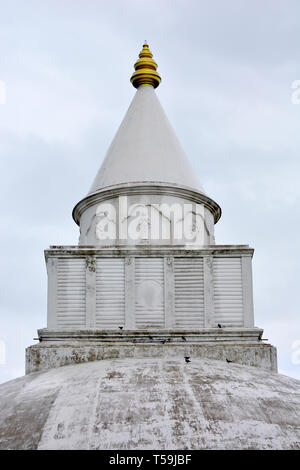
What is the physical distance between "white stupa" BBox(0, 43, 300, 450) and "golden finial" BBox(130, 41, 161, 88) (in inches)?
1.7

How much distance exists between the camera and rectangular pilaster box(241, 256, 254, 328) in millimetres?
15758

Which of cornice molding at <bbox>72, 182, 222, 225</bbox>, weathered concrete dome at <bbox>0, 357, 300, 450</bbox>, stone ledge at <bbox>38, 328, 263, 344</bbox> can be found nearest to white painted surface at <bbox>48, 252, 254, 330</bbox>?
stone ledge at <bbox>38, 328, 263, 344</bbox>

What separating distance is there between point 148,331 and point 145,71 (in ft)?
30.9

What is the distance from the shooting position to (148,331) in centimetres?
1524

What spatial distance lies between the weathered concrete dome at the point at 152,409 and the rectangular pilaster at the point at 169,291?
2.02 metres

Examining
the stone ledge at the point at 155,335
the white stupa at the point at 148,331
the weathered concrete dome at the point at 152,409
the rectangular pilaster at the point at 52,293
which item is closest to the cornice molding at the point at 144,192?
the white stupa at the point at 148,331

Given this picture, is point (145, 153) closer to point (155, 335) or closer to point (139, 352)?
point (155, 335)

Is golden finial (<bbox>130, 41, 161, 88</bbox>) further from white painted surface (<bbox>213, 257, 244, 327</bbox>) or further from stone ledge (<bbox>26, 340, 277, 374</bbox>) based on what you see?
stone ledge (<bbox>26, 340, 277, 374</bbox>)

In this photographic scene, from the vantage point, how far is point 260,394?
484 inches

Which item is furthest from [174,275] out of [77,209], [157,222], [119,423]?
[119,423]

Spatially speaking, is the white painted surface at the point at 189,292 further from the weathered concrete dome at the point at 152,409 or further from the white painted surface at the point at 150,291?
the weathered concrete dome at the point at 152,409

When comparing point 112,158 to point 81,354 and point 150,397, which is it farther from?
point 150,397

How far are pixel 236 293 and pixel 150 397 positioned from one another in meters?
4.89

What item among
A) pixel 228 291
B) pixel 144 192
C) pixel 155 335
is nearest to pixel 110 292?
pixel 155 335
